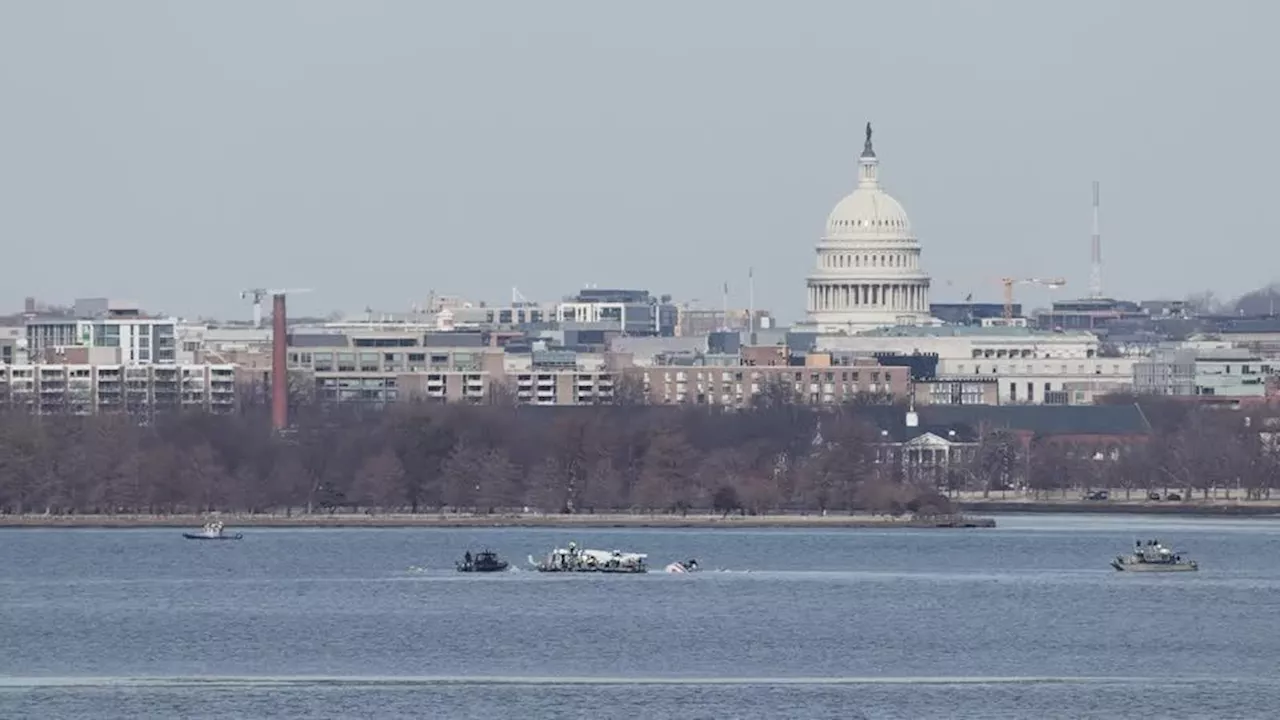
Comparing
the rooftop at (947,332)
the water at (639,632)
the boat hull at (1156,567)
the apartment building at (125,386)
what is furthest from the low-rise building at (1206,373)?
the boat hull at (1156,567)

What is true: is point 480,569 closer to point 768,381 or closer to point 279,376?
point 279,376

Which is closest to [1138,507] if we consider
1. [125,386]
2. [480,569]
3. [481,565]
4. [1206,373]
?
[481,565]

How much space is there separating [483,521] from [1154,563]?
24151 mm

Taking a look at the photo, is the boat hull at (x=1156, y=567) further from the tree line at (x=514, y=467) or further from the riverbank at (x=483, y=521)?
the tree line at (x=514, y=467)

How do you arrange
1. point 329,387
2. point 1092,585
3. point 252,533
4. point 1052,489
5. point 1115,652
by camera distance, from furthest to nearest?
point 329,387 → point 1052,489 → point 252,533 → point 1092,585 → point 1115,652

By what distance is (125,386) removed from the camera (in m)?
163

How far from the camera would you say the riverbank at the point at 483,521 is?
380ft

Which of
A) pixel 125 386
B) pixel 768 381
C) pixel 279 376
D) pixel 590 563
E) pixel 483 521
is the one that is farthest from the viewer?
pixel 768 381

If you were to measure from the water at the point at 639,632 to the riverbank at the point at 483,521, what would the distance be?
7.81 m

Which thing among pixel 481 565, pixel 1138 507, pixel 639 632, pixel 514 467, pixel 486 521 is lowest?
pixel 639 632

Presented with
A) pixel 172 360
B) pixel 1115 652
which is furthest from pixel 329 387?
pixel 1115 652

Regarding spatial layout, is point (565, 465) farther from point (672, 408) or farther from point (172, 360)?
point (172, 360)

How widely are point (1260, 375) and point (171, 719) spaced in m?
119

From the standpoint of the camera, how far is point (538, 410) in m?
151
